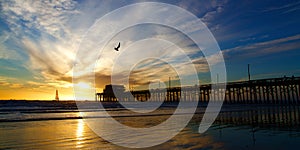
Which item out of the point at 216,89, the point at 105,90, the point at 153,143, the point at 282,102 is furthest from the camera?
the point at 105,90

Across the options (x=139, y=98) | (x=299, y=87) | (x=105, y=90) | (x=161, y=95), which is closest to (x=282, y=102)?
(x=299, y=87)

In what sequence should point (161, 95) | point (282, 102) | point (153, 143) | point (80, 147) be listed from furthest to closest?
point (161, 95), point (282, 102), point (153, 143), point (80, 147)

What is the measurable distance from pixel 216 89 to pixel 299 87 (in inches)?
795

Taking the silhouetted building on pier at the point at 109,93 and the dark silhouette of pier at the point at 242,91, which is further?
the silhouetted building on pier at the point at 109,93

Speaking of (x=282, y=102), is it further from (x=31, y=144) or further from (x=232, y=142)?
(x=31, y=144)

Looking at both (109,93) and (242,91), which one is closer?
(242,91)

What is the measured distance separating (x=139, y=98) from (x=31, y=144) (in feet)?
290

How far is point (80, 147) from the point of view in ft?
22.1

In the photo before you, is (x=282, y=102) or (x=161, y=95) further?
(x=161, y=95)

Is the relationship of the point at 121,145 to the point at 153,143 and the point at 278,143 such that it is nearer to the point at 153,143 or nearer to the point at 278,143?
the point at 153,143

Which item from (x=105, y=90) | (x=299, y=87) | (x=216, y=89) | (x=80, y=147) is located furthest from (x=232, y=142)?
(x=105, y=90)

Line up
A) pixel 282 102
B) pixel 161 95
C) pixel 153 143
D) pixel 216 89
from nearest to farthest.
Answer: pixel 153 143 → pixel 282 102 → pixel 216 89 → pixel 161 95

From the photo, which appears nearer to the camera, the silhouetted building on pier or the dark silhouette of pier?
the dark silhouette of pier

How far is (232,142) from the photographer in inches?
286
